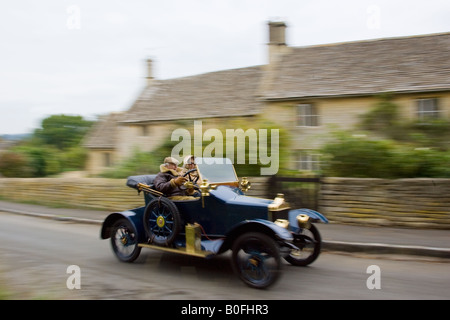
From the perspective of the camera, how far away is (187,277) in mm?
5723

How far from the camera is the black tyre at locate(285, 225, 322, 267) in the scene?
5.95 meters

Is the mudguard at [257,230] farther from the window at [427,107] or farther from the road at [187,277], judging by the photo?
the window at [427,107]

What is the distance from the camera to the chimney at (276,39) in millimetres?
22234

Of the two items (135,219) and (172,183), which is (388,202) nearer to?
(172,183)

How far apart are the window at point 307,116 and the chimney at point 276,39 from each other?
3.81 m

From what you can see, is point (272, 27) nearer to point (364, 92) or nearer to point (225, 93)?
point (225, 93)

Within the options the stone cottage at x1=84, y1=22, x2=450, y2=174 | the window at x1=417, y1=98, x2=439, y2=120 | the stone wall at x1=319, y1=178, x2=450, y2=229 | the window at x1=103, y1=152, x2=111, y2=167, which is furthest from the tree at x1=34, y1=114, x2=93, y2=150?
the stone wall at x1=319, y1=178, x2=450, y2=229

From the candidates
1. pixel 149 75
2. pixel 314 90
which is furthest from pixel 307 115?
pixel 149 75

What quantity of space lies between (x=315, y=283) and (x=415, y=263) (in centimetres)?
222

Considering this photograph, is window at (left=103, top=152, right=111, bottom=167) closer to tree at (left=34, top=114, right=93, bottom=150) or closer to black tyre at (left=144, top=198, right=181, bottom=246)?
black tyre at (left=144, top=198, right=181, bottom=246)

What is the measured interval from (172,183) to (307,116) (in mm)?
14926

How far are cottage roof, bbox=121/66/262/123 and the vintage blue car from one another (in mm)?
15356

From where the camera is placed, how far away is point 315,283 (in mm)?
5469

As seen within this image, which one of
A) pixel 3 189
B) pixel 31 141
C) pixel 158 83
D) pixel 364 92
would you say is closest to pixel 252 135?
pixel 364 92
